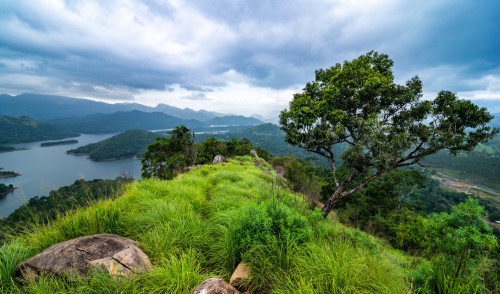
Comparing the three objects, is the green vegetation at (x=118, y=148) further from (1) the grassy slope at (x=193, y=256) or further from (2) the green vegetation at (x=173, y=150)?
(1) the grassy slope at (x=193, y=256)

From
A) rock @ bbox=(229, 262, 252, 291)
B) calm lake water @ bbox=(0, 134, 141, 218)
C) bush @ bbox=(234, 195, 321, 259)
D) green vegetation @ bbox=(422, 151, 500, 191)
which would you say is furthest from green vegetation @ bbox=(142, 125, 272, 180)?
green vegetation @ bbox=(422, 151, 500, 191)

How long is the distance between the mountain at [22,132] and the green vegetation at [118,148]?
94014 mm

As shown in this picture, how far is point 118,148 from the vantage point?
126562 mm

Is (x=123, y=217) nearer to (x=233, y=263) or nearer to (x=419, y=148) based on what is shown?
(x=233, y=263)

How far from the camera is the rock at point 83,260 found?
2.58 metres

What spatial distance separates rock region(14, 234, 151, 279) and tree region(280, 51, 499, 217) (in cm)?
819

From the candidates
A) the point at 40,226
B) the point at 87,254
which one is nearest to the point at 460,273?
the point at 87,254

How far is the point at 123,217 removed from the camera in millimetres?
3973

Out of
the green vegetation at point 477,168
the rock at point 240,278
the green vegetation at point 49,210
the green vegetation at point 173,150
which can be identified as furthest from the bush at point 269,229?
the green vegetation at point 477,168

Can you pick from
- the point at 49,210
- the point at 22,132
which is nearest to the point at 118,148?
the point at 22,132

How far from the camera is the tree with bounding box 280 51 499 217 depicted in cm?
735

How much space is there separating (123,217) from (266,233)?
10.5 ft

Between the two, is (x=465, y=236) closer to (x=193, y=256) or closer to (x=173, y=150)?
(x=193, y=256)

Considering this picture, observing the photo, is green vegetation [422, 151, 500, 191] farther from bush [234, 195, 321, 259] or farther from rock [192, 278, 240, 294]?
rock [192, 278, 240, 294]
